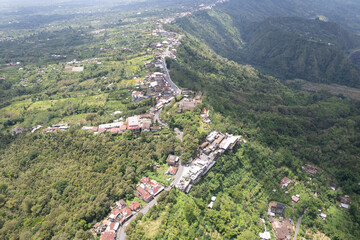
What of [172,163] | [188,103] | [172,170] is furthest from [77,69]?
[172,170]

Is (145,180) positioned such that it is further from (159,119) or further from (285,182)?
(285,182)

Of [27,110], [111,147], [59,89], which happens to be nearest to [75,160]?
[111,147]

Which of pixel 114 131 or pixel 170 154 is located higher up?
pixel 114 131

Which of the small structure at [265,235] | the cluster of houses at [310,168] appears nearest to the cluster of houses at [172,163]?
the small structure at [265,235]

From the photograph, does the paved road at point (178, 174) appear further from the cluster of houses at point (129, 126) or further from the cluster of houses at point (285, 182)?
the cluster of houses at point (285, 182)

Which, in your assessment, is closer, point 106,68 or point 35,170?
point 35,170

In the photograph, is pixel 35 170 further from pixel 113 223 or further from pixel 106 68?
pixel 106 68

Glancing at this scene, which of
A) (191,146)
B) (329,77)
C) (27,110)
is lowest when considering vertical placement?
(329,77)
